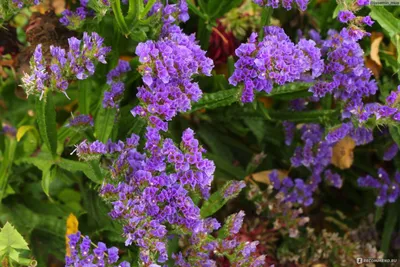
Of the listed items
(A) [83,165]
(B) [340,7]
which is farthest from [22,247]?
(B) [340,7]

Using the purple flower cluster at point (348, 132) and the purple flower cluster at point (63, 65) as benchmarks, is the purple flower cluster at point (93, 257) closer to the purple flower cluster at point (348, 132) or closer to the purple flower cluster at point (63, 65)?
the purple flower cluster at point (63, 65)

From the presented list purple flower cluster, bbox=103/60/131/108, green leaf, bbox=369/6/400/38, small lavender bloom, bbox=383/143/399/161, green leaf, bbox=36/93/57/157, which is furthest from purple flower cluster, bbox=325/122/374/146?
green leaf, bbox=36/93/57/157

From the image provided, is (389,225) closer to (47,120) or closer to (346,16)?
(346,16)

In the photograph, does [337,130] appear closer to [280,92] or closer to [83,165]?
[280,92]

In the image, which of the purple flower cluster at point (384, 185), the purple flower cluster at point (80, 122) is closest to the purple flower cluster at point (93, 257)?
the purple flower cluster at point (80, 122)

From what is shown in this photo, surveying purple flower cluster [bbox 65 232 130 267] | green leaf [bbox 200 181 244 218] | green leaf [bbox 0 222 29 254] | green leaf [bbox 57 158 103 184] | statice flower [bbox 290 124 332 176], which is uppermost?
statice flower [bbox 290 124 332 176]

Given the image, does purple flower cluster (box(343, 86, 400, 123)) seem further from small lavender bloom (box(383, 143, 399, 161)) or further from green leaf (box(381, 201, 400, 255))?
green leaf (box(381, 201, 400, 255))

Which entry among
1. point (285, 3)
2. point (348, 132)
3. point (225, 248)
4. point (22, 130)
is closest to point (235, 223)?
point (225, 248)
